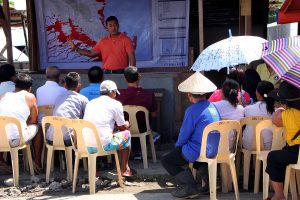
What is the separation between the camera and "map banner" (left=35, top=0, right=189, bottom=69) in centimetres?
827

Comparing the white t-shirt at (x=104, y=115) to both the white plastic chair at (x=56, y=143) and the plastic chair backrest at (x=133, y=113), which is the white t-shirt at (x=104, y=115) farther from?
the plastic chair backrest at (x=133, y=113)

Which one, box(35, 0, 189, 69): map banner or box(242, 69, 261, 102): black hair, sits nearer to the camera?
box(242, 69, 261, 102): black hair

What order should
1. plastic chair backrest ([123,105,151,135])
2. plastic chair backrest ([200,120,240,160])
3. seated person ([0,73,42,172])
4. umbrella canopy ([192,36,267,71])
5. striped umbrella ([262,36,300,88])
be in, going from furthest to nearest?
plastic chair backrest ([123,105,151,135]) < seated person ([0,73,42,172]) < umbrella canopy ([192,36,267,71]) < plastic chair backrest ([200,120,240,160]) < striped umbrella ([262,36,300,88])

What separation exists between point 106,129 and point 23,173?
5.20 ft

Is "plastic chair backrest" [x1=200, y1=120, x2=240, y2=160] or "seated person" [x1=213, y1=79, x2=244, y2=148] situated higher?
"seated person" [x1=213, y1=79, x2=244, y2=148]

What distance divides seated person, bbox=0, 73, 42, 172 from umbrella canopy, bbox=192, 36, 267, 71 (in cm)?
215

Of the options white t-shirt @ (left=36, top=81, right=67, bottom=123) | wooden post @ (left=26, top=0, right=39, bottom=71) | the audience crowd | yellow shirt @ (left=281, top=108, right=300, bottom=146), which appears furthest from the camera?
wooden post @ (left=26, top=0, right=39, bottom=71)

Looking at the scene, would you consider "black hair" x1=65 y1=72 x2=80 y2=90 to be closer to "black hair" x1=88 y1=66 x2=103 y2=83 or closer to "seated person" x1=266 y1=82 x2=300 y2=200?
"black hair" x1=88 y1=66 x2=103 y2=83

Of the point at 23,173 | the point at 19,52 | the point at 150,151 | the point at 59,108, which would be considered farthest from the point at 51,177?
the point at 19,52

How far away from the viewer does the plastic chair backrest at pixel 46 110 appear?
6168 millimetres

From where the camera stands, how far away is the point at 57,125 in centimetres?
548

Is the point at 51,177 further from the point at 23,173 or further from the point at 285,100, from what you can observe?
the point at 285,100

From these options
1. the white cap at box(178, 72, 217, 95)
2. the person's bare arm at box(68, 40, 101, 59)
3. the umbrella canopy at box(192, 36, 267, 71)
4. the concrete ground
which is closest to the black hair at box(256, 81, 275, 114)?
the umbrella canopy at box(192, 36, 267, 71)

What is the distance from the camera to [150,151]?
693cm
